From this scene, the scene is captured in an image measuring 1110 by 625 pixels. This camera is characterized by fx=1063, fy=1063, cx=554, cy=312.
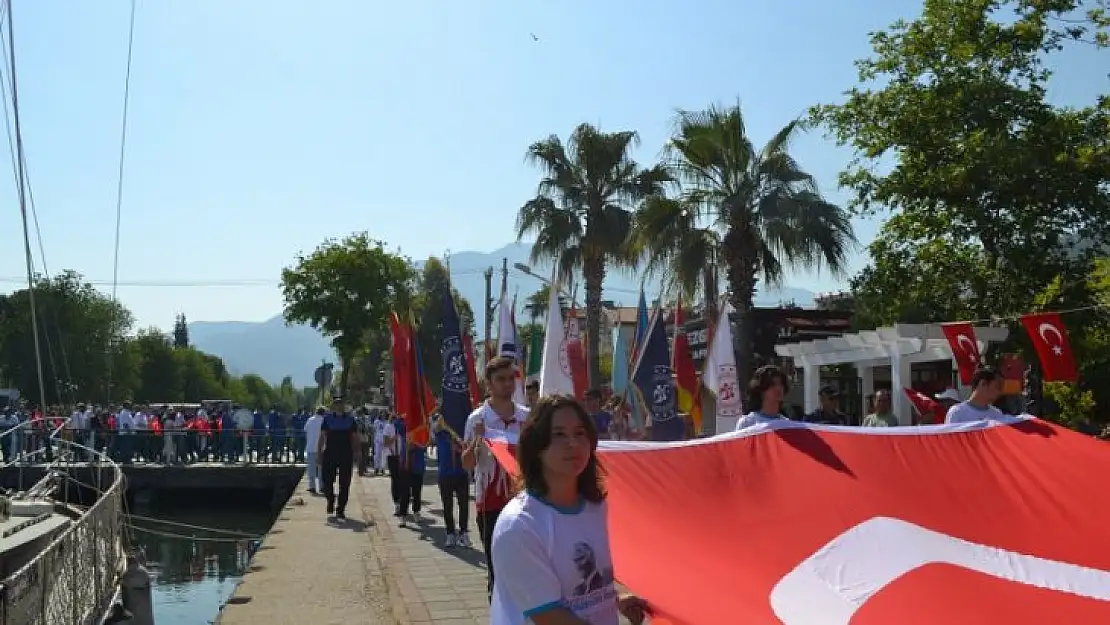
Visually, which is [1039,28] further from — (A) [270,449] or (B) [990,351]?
(A) [270,449]

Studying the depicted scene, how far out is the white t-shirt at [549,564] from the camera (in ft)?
10.3

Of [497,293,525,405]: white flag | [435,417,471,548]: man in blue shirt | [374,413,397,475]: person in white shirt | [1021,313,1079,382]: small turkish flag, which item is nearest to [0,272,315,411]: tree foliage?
[374,413,397,475]: person in white shirt

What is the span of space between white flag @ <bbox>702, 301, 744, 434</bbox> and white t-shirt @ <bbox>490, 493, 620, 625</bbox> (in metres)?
9.60

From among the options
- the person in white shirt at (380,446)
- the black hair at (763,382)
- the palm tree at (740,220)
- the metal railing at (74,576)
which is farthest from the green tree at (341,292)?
the black hair at (763,382)

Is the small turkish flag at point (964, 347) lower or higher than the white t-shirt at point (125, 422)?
higher

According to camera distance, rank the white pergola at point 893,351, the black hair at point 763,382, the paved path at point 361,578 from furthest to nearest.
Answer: the white pergola at point 893,351 → the paved path at point 361,578 → the black hair at point 763,382

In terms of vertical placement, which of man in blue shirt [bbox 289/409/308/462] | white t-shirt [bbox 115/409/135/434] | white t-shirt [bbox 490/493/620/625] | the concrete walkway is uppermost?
white t-shirt [bbox 490/493/620/625]

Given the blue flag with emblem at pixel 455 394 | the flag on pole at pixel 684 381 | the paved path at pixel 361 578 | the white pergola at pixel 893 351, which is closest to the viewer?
the paved path at pixel 361 578

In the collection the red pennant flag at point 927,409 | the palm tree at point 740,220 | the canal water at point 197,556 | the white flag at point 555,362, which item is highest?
the palm tree at point 740,220

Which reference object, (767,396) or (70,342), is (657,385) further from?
(70,342)

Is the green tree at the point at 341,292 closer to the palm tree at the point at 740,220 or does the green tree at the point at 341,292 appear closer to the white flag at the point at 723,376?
the palm tree at the point at 740,220

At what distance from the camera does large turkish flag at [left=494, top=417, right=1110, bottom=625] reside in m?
4.52

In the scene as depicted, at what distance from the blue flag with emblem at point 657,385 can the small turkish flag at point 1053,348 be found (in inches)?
198

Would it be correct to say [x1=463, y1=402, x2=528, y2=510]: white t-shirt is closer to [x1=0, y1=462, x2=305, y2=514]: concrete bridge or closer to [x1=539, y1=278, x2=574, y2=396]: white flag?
[x1=539, y1=278, x2=574, y2=396]: white flag
